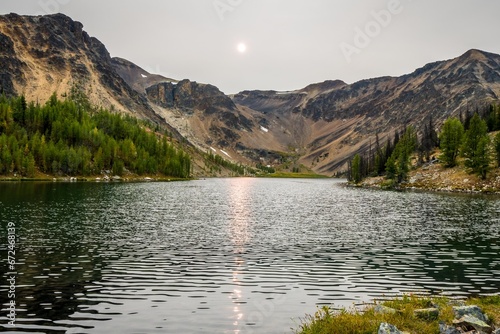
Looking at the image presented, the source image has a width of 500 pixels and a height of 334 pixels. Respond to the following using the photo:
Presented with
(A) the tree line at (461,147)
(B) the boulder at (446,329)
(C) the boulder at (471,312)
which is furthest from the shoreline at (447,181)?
(B) the boulder at (446,329)

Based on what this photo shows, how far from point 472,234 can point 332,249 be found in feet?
76.2

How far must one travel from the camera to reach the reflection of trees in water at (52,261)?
22.4 meters

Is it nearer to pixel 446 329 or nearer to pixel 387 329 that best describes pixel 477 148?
pixel 446 329

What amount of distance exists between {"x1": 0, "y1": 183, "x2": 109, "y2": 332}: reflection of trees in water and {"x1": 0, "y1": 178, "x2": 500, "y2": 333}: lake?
9cm

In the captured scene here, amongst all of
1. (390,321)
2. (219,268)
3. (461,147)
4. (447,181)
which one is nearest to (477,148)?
(461,147)

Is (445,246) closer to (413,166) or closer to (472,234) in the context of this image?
(472,234)

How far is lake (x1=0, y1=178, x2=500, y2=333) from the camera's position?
70.1 ft

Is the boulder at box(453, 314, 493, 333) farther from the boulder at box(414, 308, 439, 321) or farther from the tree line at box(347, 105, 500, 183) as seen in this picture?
the tree line at box(347, 105, 500, 183)

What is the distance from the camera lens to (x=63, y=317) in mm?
20562

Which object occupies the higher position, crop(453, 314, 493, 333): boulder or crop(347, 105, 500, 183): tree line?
crop(347, 105, 500, 183): tree line

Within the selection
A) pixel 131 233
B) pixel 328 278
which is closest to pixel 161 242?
pixel 131 233

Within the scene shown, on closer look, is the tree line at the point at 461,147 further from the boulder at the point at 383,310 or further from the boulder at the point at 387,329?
the boulder at the point at 387,329

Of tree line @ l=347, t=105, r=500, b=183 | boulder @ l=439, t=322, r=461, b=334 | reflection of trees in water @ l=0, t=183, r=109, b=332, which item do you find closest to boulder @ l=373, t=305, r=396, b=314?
boulder @ l=439, t=322, r=461, b=334

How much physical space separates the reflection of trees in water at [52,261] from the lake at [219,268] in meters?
0.09
